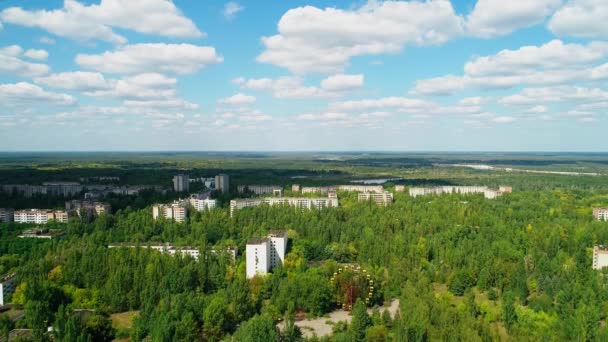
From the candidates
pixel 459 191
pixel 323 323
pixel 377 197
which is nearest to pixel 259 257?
pixel 323 323

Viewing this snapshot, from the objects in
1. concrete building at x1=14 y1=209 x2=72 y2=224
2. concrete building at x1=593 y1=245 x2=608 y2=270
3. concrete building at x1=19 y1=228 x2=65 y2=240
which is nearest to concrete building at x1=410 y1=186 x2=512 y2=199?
concrete building at x1=593 y1=245 x2=608 y2=270

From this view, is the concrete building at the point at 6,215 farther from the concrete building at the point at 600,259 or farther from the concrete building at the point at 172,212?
the concrete building at the point at 600,259

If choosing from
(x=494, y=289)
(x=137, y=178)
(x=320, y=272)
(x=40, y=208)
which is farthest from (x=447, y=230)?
(x=137, y=178)

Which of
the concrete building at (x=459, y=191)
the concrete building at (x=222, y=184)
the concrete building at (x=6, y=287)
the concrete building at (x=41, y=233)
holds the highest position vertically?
the concrete building at (x=222, y=184)

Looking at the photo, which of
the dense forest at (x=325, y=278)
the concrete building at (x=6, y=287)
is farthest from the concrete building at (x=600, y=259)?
the concrete building at (x=6, y=287)

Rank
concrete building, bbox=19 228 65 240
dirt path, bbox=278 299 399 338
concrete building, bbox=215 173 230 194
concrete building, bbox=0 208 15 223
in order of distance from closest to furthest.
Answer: dirt path, bbox=278 299 399 338
concrete building, bbox=19 228 65 240
concrete building, bbox=0 208 15 223
concrete building, bbox=215 173 230 194

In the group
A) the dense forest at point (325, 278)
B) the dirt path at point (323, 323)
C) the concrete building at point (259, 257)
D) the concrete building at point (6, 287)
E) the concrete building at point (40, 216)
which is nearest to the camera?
the dense forest at point (325, 278)

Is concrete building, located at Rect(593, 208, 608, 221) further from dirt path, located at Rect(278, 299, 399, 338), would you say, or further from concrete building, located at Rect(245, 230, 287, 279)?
concrete building, located at Rect(245, 230, 287, 279)
